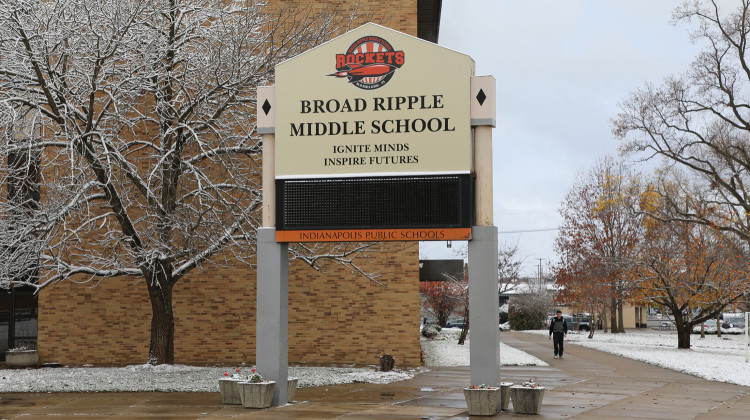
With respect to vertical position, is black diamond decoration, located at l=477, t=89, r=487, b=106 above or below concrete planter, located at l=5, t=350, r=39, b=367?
above

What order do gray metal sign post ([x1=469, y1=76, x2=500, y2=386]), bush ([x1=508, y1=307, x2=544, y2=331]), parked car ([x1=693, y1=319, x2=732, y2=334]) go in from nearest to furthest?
1. gray metal sign post ([x1=469, y1=76, x2=500, y2=386])
2. bush ([x1=508, y1=307, x2=544, y2=331])
3. parked car ([x1=693, y1=319, x2=732, y2=334])

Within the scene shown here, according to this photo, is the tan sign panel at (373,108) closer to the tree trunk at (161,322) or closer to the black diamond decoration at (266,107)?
the black diamond decoration at (266,107)

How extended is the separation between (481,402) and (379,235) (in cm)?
310

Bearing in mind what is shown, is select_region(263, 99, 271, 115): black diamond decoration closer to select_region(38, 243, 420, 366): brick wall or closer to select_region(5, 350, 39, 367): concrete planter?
select_region(38, 243, 420, 366): brick wall

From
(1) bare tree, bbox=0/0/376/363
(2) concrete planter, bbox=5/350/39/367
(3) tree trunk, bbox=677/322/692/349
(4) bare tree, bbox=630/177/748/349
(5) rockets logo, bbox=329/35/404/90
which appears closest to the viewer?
(5) rockets logo, bbox=329/35/404/90

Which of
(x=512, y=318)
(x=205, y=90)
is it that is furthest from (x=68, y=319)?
(x=512, y=318)

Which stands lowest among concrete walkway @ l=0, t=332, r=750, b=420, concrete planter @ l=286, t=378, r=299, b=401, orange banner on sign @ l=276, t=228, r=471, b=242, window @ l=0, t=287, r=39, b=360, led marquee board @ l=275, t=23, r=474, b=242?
concrete walkway @ l=0, t=332, r=750, b=420

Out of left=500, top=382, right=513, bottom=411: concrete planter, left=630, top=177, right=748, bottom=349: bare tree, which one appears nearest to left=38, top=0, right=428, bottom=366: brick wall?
left=500, top=382, right=513, bottom=411: concrete planter

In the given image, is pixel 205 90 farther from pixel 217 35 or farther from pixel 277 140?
pixel 277 140

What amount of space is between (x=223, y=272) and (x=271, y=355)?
864 cm

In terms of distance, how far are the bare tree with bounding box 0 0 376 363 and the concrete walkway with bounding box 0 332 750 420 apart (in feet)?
10.8

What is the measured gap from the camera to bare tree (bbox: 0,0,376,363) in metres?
15.4

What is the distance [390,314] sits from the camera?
21422mm

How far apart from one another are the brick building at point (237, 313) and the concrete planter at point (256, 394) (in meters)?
8.16
